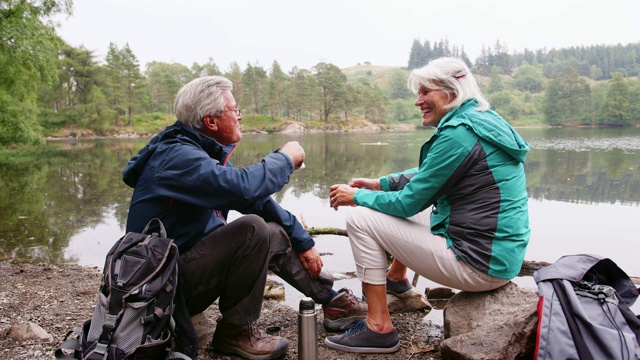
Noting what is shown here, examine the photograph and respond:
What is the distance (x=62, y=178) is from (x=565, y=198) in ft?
51.5

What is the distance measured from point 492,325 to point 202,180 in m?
1.88

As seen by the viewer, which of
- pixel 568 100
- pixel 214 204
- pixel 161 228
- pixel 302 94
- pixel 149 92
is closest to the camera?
pixel 161 228

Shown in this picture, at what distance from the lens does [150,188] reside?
2.68 m

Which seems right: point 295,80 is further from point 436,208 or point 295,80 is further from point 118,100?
point 436,208

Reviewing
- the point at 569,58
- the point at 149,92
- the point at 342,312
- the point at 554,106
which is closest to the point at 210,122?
the point at 342,312

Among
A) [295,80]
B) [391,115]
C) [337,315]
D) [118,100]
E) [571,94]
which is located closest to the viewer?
[337,315]

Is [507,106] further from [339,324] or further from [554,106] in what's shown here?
Answer: [339,324]

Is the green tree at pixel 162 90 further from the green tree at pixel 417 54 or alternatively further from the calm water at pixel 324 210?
the green tree at pixel 417 54

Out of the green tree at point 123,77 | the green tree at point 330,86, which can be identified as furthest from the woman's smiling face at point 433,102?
the green tree at point 330,86

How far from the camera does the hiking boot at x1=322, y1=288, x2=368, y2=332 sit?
11.5ft

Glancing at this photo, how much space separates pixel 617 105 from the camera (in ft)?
258

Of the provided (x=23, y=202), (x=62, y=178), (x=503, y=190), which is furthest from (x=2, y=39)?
(x=503, y=190)

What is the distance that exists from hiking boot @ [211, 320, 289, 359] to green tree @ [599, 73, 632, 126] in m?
85.7

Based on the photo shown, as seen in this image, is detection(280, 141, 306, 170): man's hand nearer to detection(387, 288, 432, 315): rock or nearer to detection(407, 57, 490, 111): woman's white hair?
detection(407, 57, 490, 111): woman's white hair
